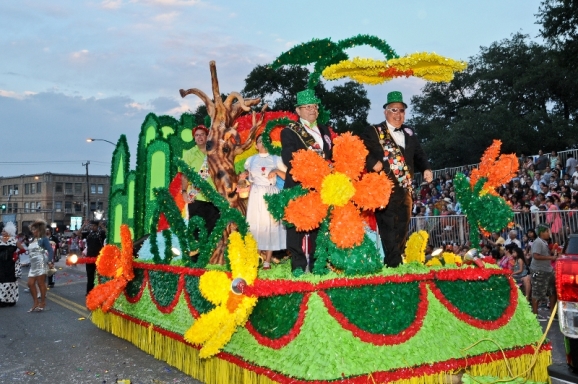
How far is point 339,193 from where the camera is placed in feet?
13.8

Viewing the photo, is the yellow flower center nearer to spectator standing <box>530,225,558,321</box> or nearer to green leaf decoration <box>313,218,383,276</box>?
green leaf decoration <box>313,218,383,276</box>

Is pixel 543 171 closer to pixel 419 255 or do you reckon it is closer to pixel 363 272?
pixel 419 255

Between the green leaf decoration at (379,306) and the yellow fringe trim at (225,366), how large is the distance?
15.2 inches

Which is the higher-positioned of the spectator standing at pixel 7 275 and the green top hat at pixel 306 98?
the green top hat at pixel 306 98

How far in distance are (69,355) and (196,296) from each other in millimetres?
2510

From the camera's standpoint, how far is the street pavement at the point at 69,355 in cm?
604

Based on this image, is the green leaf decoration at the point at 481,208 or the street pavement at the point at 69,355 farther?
the street pavement at the point at 69,355

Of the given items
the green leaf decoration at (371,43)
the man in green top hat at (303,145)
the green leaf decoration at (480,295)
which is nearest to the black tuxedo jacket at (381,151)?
the man in green top hat at (303,145)

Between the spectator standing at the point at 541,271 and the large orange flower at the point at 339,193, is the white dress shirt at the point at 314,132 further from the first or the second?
the spectator standing at the point at 541,271

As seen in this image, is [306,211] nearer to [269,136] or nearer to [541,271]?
[269,136]

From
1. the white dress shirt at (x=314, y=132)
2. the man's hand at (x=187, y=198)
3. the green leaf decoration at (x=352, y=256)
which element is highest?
the white dress shirt at (x=314, y=132)

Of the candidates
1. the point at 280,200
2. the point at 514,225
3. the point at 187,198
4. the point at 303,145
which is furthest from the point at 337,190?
the point at 514,225

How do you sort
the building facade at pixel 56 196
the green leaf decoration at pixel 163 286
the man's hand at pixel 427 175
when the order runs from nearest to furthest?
the man's hand at pixel 427 175 → the green leaf decoration at pixel 163 286 → the building facade at pixel 56 196

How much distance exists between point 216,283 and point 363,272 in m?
1.17
